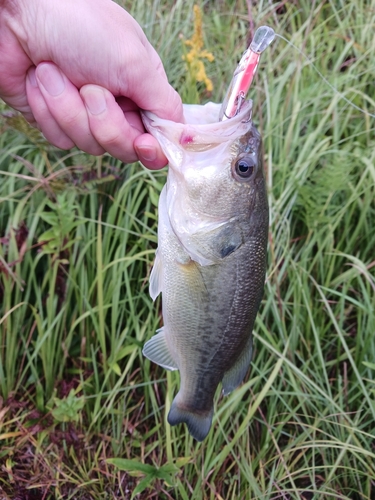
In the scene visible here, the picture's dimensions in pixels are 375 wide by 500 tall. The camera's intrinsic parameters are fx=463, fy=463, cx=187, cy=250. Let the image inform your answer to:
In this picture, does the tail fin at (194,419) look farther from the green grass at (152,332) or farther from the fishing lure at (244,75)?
the fishing lure at (244,75)

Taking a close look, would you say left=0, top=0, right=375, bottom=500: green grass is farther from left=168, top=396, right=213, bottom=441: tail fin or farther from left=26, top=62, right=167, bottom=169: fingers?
left=26, top=62, right=167, bottom=169: fingers

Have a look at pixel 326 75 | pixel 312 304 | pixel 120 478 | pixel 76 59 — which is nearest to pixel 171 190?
pixel 76 59

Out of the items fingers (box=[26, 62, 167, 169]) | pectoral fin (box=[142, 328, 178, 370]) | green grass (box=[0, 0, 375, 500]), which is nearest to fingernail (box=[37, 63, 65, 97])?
fingers (box=[26, 62, 167, 169])

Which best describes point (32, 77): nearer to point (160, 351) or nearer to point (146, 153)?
point (146, 153)

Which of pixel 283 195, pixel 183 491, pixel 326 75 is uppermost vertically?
pixel 326 75

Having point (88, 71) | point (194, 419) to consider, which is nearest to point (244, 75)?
point (88, 71)

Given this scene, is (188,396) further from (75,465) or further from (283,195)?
(283,195)
